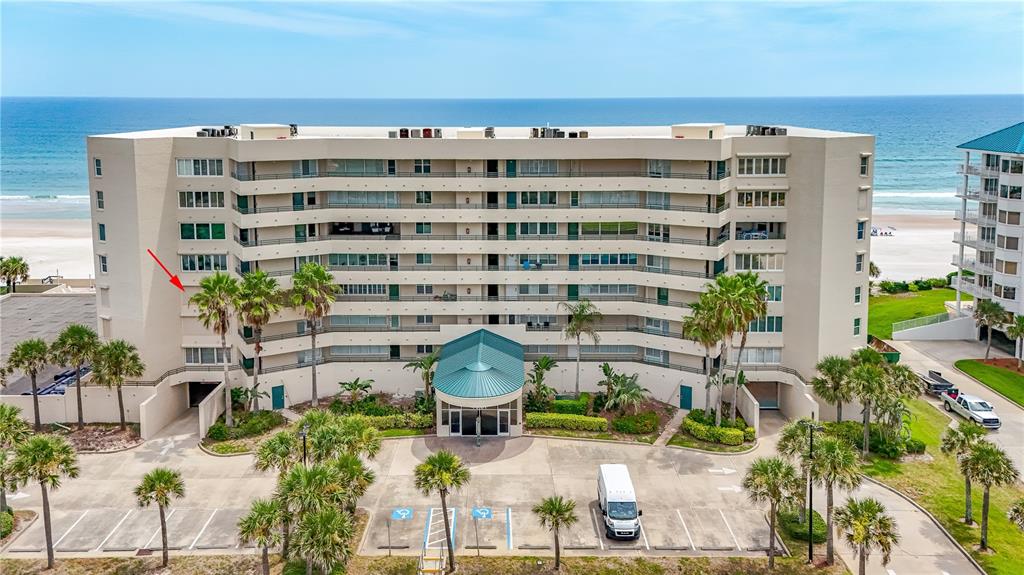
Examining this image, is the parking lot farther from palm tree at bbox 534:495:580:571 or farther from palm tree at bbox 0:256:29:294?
palm tree at bbox 0:256:29:294

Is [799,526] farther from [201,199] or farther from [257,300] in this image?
[201,199]

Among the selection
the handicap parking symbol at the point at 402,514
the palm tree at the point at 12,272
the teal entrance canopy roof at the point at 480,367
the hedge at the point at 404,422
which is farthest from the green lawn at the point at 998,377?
the palm tree at the point at 12,272

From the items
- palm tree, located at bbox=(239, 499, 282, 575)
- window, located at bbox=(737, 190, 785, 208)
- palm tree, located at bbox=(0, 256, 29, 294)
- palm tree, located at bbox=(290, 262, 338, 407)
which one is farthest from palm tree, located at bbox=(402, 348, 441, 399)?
palm tree, located at bbox=(0, 256, 29, 294)

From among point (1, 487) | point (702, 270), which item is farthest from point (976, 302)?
point (1, 487)

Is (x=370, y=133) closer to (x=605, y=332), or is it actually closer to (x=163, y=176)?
(x=163, y=176)

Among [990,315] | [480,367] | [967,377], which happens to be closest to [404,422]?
[480,367]
